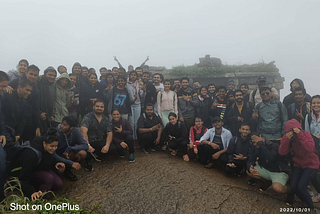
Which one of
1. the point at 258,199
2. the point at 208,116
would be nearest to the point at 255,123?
the point at 208,116

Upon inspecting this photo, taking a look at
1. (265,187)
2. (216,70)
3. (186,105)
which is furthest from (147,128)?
(216,70)

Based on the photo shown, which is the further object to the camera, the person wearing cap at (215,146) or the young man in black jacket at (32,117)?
the person wearing cap at (215,146)

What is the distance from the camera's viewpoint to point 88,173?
3.75 meters

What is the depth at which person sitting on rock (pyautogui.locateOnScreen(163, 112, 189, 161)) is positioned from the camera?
4996mm

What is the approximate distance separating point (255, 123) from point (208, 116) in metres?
1.37

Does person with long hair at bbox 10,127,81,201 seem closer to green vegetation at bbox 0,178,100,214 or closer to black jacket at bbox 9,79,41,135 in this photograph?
green vegetation at bbox 0,178,100,214

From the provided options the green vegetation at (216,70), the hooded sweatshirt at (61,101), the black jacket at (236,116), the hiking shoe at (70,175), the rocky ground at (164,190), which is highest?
the green vegetation at (216,70)

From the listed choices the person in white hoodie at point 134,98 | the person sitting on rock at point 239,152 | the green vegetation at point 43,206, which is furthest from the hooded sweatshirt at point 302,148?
the person in white hoodie at point 134,98

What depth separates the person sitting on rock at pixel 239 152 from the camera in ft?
13.7

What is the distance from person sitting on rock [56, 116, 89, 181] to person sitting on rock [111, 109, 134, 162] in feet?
2.62

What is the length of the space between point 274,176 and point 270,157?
36 cm

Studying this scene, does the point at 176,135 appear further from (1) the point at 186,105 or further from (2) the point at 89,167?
(2) the point at 89,167

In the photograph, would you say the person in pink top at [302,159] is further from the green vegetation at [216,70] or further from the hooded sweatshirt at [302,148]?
the green vegetation at [216,70]

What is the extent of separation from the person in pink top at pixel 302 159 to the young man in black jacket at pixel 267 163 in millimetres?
234
